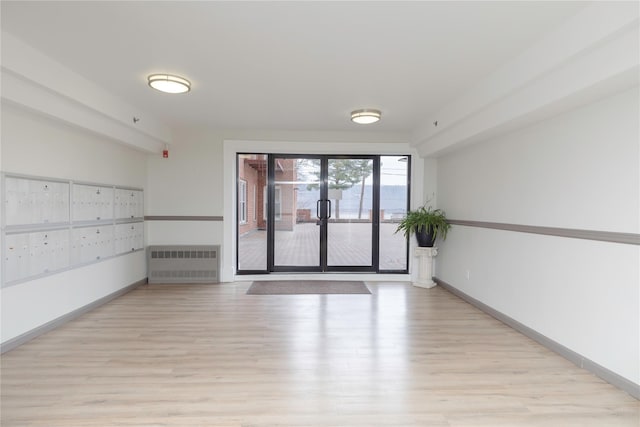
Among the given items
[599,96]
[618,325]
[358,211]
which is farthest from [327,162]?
[618,325]

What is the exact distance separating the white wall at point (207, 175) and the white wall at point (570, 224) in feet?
7.46

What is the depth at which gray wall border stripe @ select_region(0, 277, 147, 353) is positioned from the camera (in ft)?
9.74

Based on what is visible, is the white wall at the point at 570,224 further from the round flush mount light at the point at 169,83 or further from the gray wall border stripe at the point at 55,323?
the gray wall border stripe at the point at 55,323

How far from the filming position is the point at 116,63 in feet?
9.84

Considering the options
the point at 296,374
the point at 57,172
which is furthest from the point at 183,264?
the point at 296,374

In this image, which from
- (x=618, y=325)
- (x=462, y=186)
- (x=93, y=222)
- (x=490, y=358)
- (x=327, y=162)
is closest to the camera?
(x=618, y=325)

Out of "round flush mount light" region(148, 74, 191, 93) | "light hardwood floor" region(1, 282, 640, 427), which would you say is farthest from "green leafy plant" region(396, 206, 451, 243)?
"round flush mount light" region(148, 74, 191, 93)

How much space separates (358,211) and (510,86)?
10.9 feet

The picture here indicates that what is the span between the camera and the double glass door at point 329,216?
5891mm

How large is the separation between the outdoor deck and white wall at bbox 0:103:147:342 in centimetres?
194

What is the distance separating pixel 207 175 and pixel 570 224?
484cm

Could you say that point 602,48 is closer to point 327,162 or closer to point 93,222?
point 327,162

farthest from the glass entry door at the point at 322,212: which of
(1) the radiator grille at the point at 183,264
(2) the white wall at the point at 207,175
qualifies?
(1) the radiator grille at the point at 183,264

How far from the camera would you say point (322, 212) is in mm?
5906
